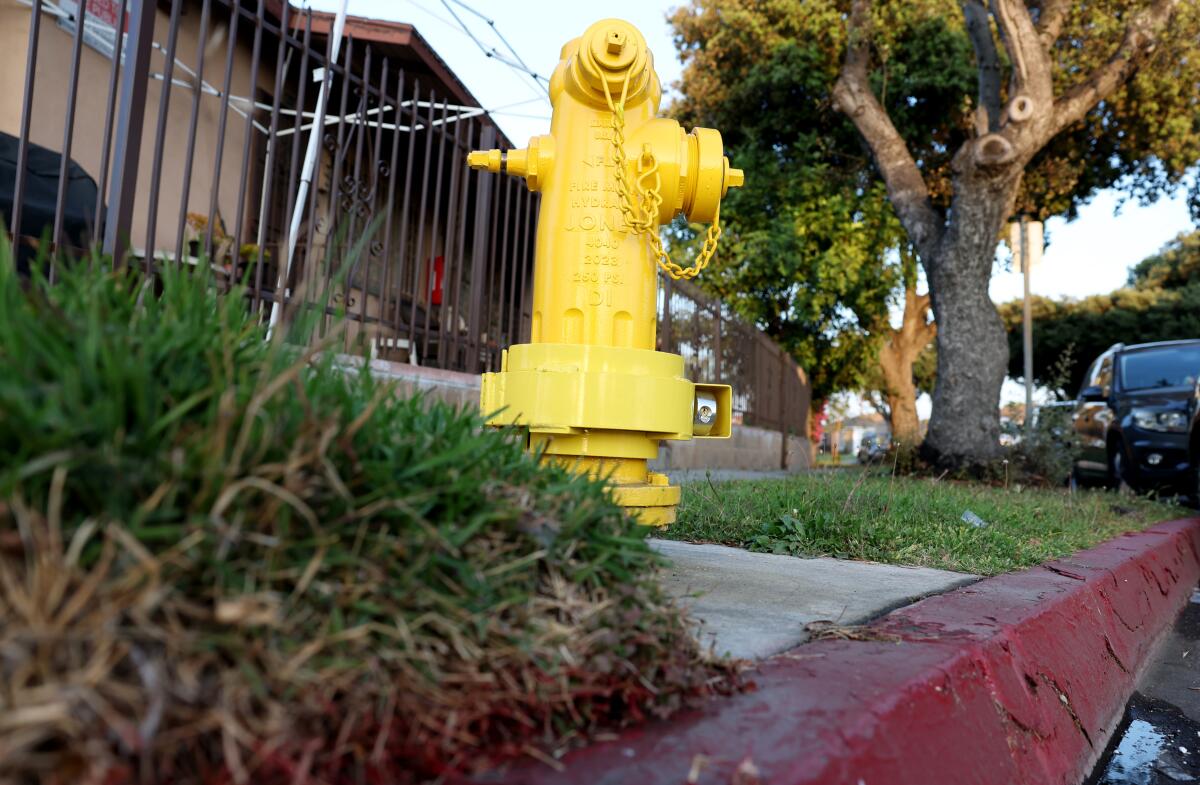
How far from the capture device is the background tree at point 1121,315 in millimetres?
26297

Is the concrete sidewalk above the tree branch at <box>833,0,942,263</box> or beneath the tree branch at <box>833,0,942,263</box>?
beneath

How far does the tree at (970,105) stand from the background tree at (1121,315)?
48.4ft

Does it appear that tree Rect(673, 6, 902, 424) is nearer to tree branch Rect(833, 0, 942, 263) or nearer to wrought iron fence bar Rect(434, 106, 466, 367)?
tree branch Rect(833, 0, 942, 263)

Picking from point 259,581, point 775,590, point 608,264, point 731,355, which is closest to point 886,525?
point 775,590

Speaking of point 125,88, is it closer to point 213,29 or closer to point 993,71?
point 213,29

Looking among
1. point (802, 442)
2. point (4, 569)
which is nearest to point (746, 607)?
point (4, 569)

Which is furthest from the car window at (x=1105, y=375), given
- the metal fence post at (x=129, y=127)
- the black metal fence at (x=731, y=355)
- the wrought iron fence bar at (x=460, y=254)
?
the metal fence post at (x=129, y=127)

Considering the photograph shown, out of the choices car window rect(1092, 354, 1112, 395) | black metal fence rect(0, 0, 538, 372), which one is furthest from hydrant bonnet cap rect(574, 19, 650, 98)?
car window rect(1092, 354, 1112, 395)

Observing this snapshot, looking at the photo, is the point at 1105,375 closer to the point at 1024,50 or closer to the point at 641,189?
the point at 1024,50

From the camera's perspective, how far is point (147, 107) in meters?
6.32

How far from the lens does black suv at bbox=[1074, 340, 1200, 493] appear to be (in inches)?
300

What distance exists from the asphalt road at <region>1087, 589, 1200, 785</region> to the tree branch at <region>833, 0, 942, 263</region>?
6.22 m

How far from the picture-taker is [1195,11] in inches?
384

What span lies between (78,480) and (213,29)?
22.3 ft
